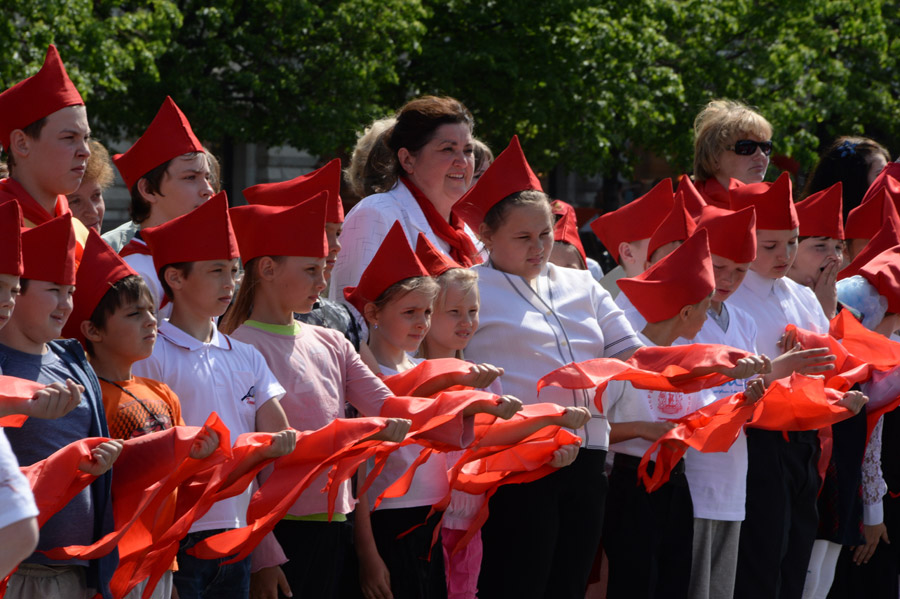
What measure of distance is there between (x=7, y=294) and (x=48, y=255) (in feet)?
0.71

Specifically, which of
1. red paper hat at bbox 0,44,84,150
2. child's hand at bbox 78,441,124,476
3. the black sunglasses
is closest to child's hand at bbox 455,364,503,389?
child's hand at bbox 78,441,124,476

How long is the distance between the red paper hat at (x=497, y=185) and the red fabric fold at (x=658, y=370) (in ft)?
2.45

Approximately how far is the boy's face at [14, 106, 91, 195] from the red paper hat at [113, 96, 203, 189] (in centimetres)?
40

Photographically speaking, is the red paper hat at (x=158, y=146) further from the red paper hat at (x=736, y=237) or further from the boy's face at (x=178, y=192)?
the red paper hat at (x=736, y=237)

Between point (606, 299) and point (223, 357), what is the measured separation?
1.61m

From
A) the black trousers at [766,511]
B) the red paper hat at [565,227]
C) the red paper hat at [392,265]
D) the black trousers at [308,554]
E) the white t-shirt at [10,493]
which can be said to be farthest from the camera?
the red paper hat at [565,227]

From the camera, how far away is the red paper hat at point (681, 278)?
191 inches

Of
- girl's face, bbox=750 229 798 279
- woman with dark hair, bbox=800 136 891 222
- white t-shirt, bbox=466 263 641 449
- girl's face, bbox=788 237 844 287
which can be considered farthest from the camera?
woman with dark hair, bbox=800 136 891 222

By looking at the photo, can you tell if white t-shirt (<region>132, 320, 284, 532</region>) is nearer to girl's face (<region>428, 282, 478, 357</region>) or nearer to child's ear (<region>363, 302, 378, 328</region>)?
child's ear (<region>363, 302, 378, 328</region>)

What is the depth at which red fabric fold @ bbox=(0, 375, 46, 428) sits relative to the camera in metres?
3.16

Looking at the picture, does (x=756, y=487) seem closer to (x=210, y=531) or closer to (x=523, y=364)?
(x=523, y=364)

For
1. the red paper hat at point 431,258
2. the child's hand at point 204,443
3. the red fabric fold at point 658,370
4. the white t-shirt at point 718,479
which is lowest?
the white t-shirt at point 718,479

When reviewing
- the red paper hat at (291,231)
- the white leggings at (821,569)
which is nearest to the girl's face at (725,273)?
the white leggings at (821,569)

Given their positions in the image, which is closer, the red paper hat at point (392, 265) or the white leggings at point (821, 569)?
the red paper hat at point (392, 265)
